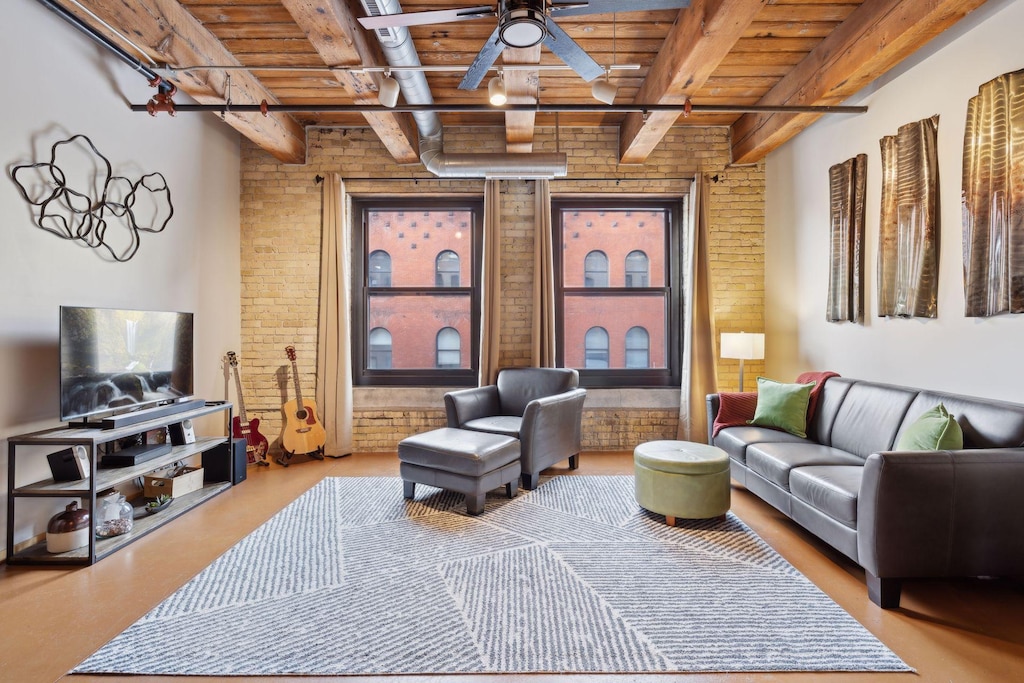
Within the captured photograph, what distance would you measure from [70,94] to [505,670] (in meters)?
4.12

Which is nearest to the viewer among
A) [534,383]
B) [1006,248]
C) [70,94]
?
[1006,248]

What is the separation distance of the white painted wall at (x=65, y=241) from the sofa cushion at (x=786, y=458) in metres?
4.44

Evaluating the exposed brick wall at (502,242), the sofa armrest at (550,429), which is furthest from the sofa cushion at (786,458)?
the exposed brick wall at (502,242)

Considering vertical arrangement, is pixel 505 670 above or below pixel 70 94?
below

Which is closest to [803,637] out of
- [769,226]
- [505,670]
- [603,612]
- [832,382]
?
[603,612]

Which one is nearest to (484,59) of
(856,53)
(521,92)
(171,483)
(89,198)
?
(521,92)

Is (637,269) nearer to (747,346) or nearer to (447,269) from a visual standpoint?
(747,346)

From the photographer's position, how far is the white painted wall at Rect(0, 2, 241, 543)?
106 inches

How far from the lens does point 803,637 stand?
1.97m

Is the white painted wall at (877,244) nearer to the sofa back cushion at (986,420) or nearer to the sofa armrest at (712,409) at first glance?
the sofa back cushion at (986,420)

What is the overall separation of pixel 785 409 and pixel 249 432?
A: 467cm

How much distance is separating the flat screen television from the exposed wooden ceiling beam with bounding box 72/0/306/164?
166 cm

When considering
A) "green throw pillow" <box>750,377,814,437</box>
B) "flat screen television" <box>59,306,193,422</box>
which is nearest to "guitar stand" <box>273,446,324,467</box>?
"flat screen television" <box>59,306,193,422</box>

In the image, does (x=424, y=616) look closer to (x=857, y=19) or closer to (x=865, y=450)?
(x=865, y=450)
